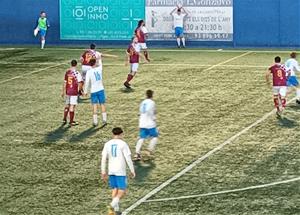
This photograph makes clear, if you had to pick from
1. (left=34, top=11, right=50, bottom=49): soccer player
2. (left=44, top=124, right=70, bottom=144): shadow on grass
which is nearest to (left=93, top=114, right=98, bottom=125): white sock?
(left=44, top=124, right=70, bottom=144): shadow on grass

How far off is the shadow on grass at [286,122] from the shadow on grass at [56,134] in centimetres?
623

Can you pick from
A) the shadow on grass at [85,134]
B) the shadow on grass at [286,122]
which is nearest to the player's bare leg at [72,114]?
the shadow on grass at [85,134]

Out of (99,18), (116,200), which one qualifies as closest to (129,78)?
(116,200)

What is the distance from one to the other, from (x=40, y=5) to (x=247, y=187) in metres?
30.3

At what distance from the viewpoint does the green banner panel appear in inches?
1711

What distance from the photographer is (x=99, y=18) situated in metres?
44.1

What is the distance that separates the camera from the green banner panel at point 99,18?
143ft

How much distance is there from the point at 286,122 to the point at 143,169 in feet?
20.1

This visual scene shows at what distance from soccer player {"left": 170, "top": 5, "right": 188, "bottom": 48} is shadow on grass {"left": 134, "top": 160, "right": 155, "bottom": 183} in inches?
918

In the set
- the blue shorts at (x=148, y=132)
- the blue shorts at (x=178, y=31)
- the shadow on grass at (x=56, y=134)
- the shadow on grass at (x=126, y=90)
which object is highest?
the blue shorts at (x=178, y=31)

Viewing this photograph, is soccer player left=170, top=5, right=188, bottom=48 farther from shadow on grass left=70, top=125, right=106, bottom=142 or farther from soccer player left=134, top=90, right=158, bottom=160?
soccer player left=134, top=90, right=158, bottom=160

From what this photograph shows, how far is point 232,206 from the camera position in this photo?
15680 mm

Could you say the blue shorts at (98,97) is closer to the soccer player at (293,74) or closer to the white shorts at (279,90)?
the white shorts at (279,90)

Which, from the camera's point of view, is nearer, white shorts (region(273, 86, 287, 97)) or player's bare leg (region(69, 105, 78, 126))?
player's bare leg (region(69, 105, 78, 126))
